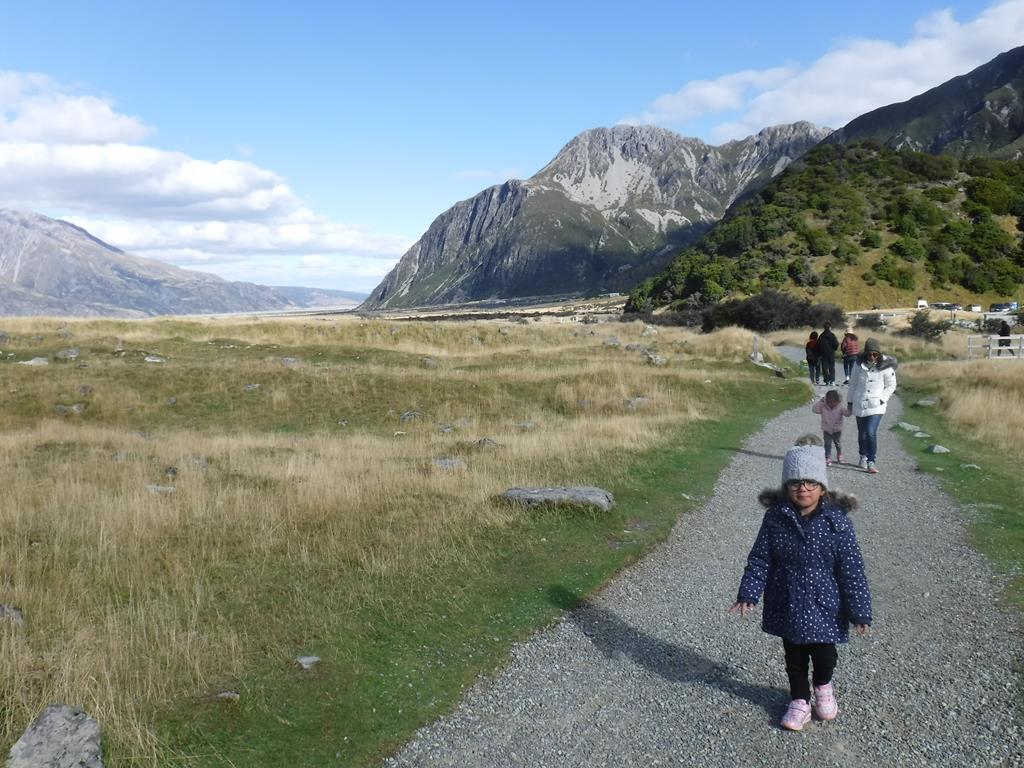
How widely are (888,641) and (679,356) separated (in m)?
30.9

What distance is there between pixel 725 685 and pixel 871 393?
10033 millimetres

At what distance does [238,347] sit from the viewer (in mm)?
39000

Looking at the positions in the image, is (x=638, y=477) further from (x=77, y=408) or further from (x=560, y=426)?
(x=77, y=408)

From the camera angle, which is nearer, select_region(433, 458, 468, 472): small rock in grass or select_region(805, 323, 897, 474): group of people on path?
select_region(433, 458, 468, 472): small rock in grass

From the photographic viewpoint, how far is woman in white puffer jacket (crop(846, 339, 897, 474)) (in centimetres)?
1394

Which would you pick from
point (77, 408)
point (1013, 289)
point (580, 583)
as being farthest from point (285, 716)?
point (1013, 289)

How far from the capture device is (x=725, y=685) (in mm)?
5816

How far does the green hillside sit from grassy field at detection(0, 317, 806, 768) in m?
54.0

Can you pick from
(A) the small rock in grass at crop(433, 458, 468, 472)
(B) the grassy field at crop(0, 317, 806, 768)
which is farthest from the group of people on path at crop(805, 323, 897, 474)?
(A) the small rock in grass at crop(433, 458, 468, 472)

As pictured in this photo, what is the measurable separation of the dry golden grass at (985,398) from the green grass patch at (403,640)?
431 inches

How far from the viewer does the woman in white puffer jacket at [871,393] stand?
549 inches

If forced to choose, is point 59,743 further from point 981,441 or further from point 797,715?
point 981,441

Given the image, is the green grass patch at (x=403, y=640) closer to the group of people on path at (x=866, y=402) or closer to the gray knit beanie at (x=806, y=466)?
the gray knit beanie at (x=806, y=466)

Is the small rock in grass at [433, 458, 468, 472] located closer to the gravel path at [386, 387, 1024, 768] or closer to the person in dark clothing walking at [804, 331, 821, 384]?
the gravel path at [386, 387, 1024, 768]
